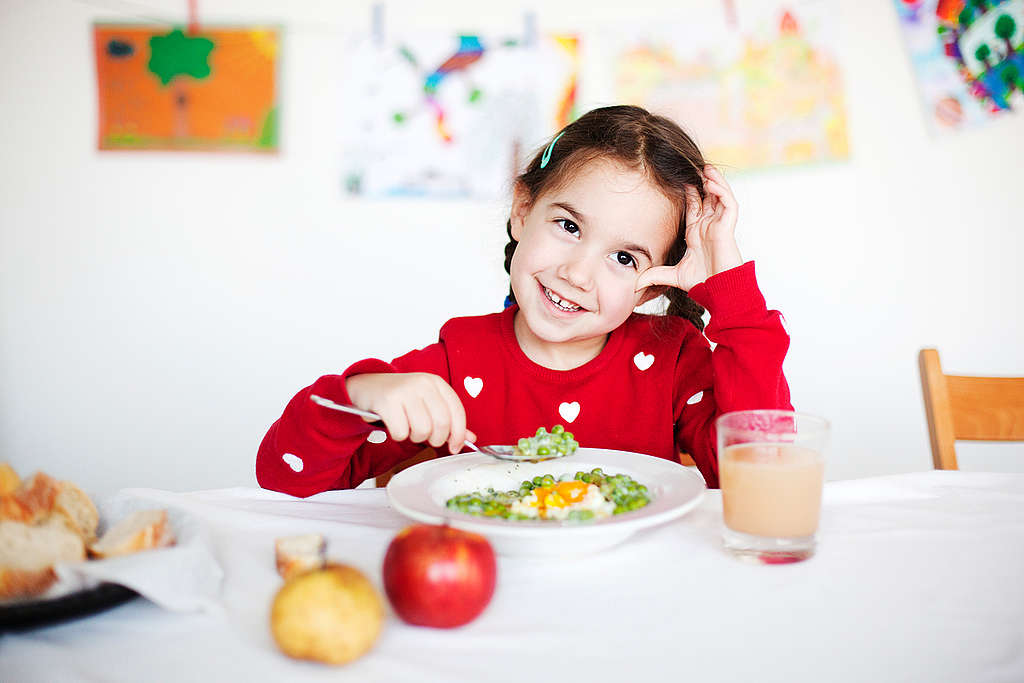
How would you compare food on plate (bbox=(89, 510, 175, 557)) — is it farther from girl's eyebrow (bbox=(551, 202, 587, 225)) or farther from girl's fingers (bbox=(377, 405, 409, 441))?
girl's eyebrow (bbox=(551, 202, 587, 225))

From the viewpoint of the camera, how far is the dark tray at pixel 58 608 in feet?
1.54

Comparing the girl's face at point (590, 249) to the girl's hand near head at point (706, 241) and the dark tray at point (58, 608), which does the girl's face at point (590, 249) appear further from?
the dark tray at point (58, 608)

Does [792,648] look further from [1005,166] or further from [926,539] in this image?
[1005,166]

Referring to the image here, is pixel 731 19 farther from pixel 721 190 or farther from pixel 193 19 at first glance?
pixel 193 19

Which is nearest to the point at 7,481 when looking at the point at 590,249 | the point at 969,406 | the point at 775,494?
the point at 775,494

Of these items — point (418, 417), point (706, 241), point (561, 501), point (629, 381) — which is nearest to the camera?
point (561, 501)

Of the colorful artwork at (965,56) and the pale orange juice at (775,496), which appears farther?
the colorful artwork at (965,56)

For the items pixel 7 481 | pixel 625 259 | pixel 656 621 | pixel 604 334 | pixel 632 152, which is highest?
pixel 632 152

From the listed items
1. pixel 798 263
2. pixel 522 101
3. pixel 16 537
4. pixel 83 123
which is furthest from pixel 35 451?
pixel 798 263

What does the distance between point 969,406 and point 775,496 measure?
662 mm

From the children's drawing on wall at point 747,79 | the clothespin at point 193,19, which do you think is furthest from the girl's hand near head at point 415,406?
the clothespin at point 193,19

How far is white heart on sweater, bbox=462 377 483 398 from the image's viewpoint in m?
1.18

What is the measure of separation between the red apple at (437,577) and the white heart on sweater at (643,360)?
699 mm

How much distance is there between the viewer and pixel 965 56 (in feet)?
7.20
